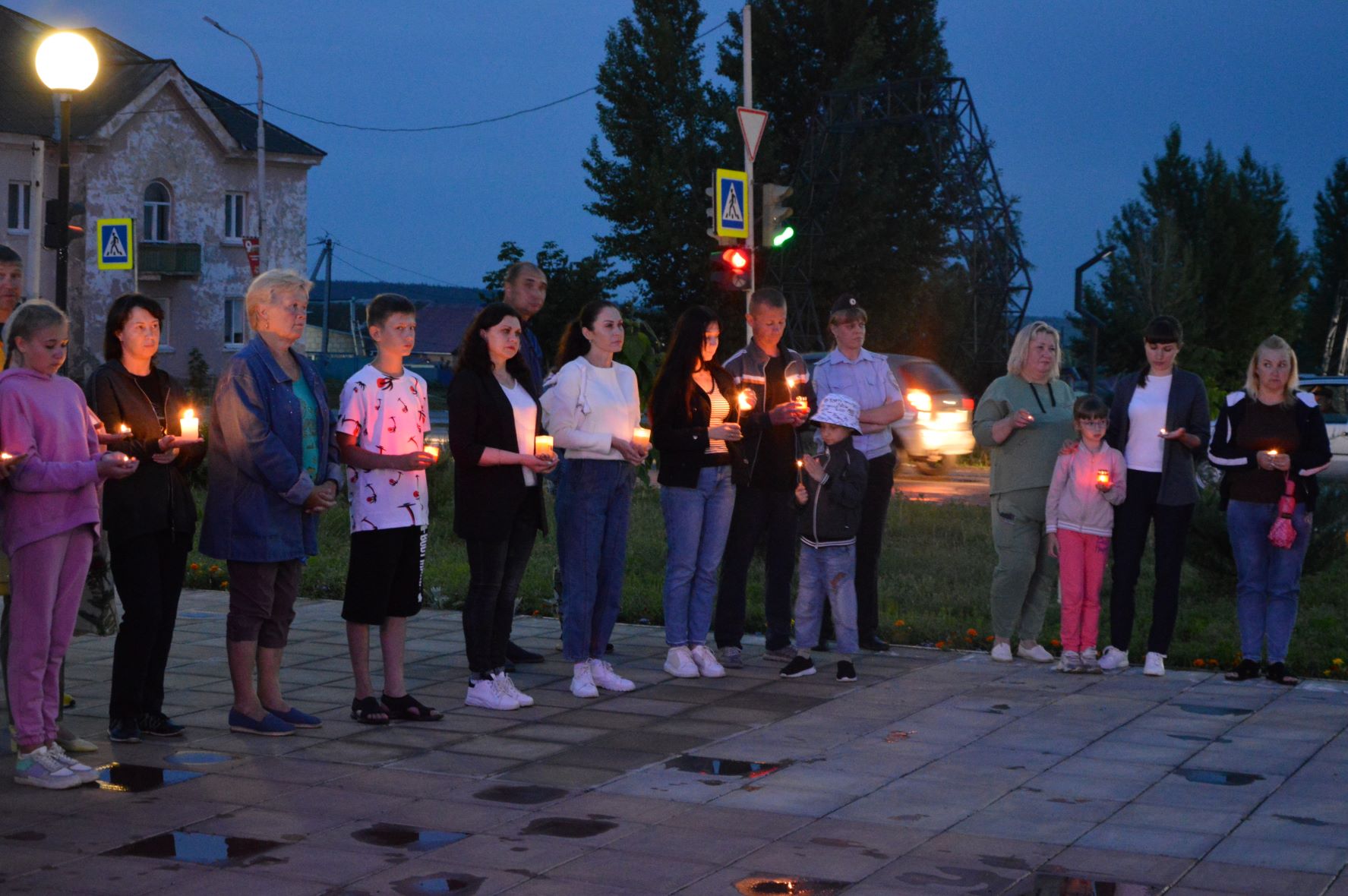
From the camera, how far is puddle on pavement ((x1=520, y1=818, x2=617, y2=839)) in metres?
5.56

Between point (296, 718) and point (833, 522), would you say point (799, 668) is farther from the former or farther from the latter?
point (296, 718)

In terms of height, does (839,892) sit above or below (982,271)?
below

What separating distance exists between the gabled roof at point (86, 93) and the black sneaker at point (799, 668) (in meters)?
40.4

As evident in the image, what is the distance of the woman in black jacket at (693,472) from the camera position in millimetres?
8555

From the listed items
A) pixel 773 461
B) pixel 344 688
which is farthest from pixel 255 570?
pixel 773 461

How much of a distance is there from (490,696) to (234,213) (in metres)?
45.9

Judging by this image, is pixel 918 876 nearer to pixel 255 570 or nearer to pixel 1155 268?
pixel 255 570

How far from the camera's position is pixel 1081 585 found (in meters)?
8.99

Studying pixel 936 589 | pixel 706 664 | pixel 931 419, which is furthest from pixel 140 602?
pixel 931 419

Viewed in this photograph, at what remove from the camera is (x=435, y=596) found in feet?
37.9

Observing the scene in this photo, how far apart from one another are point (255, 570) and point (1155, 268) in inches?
1540

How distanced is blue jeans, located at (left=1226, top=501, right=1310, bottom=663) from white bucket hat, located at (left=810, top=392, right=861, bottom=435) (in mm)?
2127

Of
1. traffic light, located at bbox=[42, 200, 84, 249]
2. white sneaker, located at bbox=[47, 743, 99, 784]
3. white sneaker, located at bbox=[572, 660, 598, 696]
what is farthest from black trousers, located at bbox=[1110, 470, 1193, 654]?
traffic light, located at bbox=[42, 200, 84, 249]

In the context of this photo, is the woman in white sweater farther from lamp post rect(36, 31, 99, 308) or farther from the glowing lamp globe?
the glowing lamp globe
